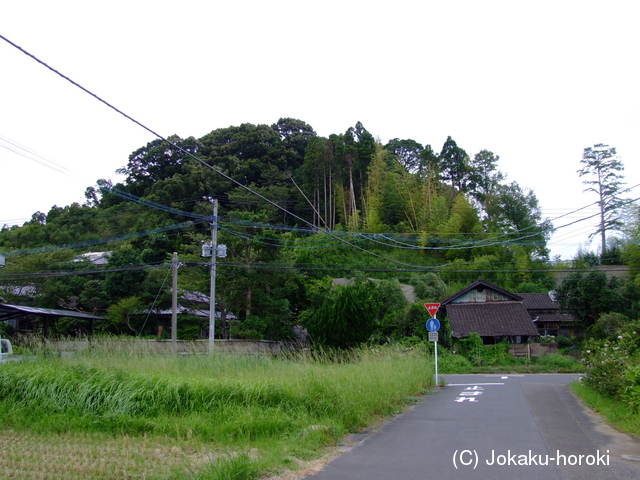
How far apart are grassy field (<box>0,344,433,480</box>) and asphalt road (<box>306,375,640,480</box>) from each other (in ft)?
2.10

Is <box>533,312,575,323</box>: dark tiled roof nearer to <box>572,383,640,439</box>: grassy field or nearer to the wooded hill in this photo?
the wooded hill

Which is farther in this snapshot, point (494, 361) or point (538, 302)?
point (538, 302)

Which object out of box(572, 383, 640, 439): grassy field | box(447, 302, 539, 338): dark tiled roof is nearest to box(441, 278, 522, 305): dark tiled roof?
box(447, 302, 539, 338): dark tiled roof

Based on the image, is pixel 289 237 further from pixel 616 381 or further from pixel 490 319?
pixel 616 381

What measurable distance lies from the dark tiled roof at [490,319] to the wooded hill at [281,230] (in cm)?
300

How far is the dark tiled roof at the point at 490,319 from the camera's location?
111 ft

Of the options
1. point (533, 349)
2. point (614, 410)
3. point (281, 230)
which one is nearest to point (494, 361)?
point (533, 349)

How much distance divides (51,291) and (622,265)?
41.6m

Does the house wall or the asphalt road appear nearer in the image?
the asphalt road

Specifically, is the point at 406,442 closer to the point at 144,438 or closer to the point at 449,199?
the point at 144,438

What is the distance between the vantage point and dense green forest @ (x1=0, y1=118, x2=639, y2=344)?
31.8m

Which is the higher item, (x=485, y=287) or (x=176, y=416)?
(x=485, y=287)

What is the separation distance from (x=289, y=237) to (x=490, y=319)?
612 inches

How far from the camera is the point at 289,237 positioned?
40375mm
